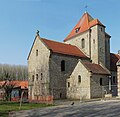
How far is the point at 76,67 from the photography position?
41.1 m

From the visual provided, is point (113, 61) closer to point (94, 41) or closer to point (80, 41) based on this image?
point (94, 41)

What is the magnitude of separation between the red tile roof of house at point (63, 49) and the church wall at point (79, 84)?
15.5ft

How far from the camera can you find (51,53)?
41.2 meters

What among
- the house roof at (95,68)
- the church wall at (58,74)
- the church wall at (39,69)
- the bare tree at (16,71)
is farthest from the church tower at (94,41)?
the bare tree at (16,71)

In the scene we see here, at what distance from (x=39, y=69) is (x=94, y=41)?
39.7 ft

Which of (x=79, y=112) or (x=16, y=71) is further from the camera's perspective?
(x=16, y=71)

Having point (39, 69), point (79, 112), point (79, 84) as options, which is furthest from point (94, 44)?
point (79, 112)

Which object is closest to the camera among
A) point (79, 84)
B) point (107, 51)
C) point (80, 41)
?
point (79, 84)

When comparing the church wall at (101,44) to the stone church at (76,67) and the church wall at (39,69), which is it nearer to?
the stone church at (76,67)

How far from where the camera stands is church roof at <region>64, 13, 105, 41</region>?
47147mm

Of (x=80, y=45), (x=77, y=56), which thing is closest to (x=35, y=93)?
(x=77, y=56)

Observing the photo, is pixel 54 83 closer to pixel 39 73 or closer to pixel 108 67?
pixel 39 73

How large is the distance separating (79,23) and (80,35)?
5032mm

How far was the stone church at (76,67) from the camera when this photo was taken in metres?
39.6
